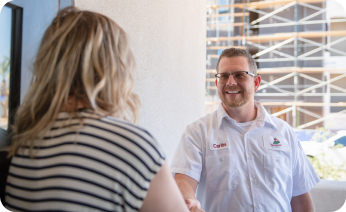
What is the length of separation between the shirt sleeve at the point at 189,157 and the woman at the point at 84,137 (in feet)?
2.19

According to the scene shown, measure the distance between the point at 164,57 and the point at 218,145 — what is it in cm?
72

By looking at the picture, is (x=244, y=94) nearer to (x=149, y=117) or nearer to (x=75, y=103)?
(x=149, y=117)

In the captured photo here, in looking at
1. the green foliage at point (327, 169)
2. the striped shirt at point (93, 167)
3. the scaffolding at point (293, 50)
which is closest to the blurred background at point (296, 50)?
the scaffolding at point (293, 50)

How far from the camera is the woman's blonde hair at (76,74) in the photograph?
539 mm

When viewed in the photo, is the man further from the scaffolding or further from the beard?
the scaffolding

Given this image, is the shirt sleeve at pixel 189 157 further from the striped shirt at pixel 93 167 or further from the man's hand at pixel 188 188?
the striped shirt at pixel 93 167

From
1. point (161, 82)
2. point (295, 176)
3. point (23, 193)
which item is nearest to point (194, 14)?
point (161, 82)

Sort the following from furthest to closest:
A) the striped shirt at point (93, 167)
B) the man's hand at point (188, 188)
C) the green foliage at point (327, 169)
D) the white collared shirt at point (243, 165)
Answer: the green foliage at point (327, 169) → the white collared shirt at point (243, 165) → the man's hand at point (188, 188) → the striped shirt at point (93, 167)

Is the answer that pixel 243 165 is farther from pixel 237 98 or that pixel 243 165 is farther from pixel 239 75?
pixel 239 75

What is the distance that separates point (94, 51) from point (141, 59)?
3.12 ft

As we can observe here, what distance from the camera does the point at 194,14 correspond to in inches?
92.0

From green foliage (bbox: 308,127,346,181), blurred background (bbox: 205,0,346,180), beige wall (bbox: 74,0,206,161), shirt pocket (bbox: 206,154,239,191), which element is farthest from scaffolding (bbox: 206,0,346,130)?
shirt pocket (bbox: 206,154,239,191)

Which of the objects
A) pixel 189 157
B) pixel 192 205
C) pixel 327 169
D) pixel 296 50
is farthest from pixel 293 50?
pixel 192 205

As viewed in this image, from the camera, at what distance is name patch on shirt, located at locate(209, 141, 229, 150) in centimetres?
127
